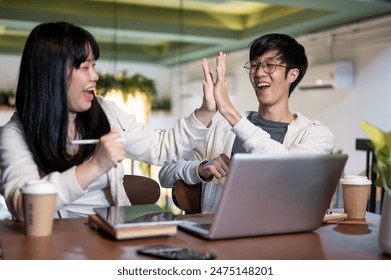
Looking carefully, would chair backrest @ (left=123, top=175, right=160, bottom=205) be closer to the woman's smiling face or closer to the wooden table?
the woman's smiling face

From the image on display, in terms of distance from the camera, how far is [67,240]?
1.15 m

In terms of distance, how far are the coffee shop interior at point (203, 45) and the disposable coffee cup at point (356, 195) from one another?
3.81m

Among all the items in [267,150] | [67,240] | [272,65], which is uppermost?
[272,65]

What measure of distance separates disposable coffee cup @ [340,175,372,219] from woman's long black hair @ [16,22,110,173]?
773 millimetres

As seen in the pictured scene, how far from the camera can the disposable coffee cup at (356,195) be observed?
1487 mm

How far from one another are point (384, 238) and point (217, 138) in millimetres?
1038

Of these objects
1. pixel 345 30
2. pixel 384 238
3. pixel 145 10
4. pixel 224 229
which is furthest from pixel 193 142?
pixel 345 30

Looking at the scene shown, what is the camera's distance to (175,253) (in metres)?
1.03

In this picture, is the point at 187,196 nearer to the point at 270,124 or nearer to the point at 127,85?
the point at 270,124

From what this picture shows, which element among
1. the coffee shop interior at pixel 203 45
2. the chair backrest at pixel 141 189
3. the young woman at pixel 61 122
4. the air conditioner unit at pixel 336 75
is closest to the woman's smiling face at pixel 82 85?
the young woman at pixel 61 122

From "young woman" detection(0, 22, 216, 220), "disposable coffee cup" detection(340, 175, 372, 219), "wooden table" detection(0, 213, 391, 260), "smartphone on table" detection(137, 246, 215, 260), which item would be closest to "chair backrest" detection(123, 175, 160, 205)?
"young woman" detection(0, 22, 216, 220)

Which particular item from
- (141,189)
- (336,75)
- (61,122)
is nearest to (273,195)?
(61,122)

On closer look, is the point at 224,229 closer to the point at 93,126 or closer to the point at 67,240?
the point at 67,240

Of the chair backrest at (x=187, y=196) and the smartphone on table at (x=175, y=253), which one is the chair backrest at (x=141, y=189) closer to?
the chair backrest at (x=187, y=196)
